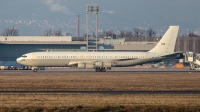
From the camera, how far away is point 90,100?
33781 millimetres

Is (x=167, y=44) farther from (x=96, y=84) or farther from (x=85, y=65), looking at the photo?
(x=96, y=84)

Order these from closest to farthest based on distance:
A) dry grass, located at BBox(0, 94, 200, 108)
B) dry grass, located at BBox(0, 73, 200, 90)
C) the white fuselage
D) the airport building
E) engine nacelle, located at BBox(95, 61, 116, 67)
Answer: dry grass, located at BBox(0, 94, 200, 108) < dry grass, located at BBox(0, 73, 200, 90) < the white fuselage < engine nacelle, located at BBox(95, 61, 116, 67) < the airport building

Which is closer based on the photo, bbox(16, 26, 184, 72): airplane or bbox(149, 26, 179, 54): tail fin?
bbox(16, 26, 184, 72): airplane

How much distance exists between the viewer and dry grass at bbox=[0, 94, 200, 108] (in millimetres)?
31469

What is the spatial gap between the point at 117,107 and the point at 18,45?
101919 mm

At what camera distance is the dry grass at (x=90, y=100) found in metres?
31.5

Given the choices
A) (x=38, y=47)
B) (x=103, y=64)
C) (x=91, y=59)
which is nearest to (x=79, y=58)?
(x=91, y=59)

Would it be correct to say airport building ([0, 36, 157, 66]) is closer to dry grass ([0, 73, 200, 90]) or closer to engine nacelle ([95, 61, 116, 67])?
engine nacelle ([95, 61, 116, 67])

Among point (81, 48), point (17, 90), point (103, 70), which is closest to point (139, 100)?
point (17, 90)

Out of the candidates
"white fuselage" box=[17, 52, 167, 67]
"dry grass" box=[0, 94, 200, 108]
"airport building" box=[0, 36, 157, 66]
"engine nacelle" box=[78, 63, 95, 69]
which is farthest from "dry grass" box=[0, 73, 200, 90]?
"airport building" box=[0, 36, 157, 66]

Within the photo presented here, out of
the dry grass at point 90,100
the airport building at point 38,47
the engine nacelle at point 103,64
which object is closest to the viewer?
the dry grass at point 90,100

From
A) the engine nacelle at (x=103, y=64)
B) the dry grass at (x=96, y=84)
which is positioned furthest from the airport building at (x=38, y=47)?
the dry grass at (x=96, y=84)

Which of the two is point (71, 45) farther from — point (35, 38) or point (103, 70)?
point (103, 70)

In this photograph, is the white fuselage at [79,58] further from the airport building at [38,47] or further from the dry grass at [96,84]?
the airport building at [38,47]
